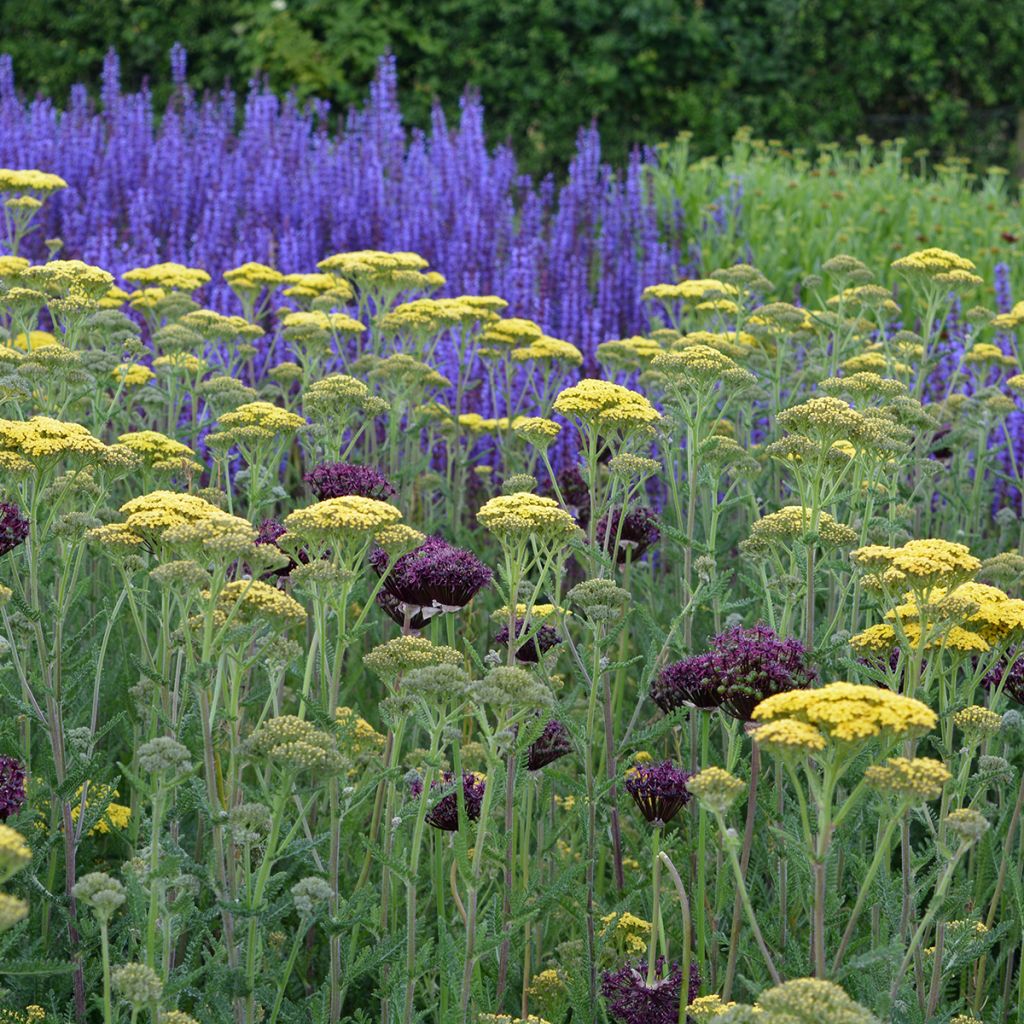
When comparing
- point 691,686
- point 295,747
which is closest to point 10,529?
point 295,747

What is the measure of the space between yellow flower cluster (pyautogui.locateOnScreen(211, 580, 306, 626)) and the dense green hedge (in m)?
10.2

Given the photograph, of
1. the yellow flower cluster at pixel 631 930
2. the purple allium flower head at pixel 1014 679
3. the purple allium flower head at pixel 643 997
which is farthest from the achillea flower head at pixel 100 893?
the purple allium flower head at pixel 1014 679

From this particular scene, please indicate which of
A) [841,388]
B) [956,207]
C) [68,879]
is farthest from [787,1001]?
[956,207]

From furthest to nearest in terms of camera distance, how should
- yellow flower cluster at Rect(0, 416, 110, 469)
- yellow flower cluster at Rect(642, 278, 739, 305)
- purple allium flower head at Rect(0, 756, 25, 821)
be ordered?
1. yellow flower cluster at Rect(642, 278, 739, 305)
2. yellow flower cluster at Rect(0, 416, 110, 469)
3. purple allium flower head at Rect(0, 756, 25, 821)

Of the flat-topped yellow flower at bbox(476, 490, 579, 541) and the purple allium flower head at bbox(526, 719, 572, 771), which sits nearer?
the flat-topped yellow flower at bbox(476, 490, 579, 541)

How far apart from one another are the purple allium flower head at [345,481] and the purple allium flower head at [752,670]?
3.10 feet

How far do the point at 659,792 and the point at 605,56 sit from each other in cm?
1067

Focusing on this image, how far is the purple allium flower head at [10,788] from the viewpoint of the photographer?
2361 mm

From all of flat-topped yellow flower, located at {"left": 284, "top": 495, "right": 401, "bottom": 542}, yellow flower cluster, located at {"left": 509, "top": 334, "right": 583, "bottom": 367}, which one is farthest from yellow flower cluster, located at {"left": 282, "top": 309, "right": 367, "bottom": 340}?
flat-topped yellow flower, located at {"left": 284, "top": 495, "right": 401, "bottom": 542}

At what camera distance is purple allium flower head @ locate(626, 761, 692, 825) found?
2.76 m

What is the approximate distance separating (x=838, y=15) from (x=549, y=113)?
2.63 m

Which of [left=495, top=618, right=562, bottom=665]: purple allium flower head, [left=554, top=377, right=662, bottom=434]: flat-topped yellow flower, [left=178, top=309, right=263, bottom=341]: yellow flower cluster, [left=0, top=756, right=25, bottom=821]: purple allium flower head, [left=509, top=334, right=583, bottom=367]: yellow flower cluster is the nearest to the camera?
[left=0, top=756, right=25, bottom=821]: purple allium flower head

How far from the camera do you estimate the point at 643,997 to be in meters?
2.55

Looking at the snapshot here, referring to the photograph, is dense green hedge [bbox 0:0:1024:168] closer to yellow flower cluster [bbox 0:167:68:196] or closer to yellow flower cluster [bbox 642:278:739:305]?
yellow flower cluster [bbox 642:278:739:305]
